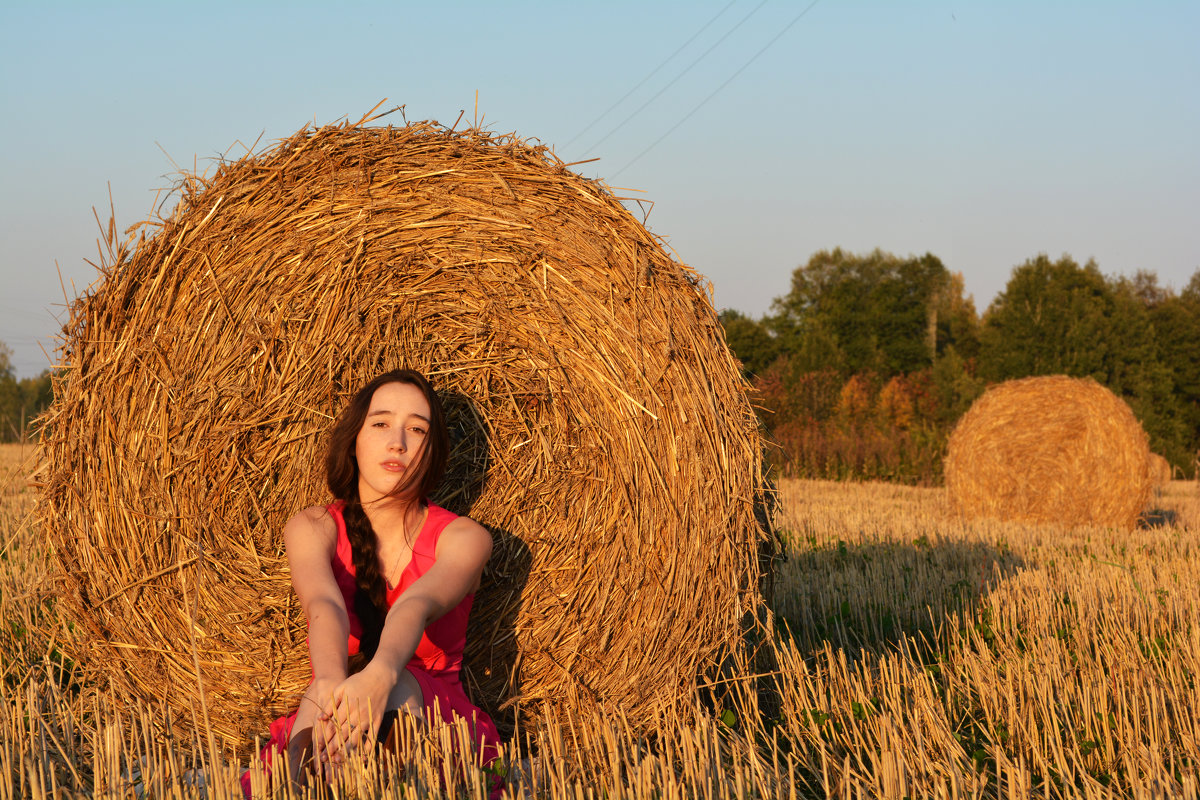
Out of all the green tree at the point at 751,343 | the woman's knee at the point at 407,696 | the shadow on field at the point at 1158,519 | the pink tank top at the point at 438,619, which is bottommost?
the shadow on field at the point at 1158,519

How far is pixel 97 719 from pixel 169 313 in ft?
5.02

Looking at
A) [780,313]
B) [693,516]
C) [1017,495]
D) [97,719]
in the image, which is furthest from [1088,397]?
[780,313]

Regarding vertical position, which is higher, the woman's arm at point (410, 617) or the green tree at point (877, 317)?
the green tree at point (877, 317)

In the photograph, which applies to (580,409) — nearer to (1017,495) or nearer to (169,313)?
(169,313)

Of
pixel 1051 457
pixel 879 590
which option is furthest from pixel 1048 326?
pixel 879 590

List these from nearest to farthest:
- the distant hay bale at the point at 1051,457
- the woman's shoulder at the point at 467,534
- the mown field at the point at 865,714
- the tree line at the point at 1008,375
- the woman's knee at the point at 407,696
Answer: the mown field at the point at 865,714, the woman's knee at the point at 407,696, the woman's shoulder at the point at 467,534, the distant hay bale at the point at 1051,457, the tree line at the point at 1008,375

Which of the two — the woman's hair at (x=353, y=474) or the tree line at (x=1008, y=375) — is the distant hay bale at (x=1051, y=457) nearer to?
the tree line at (x=1008, y=375)

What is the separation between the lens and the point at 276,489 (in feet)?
12.3

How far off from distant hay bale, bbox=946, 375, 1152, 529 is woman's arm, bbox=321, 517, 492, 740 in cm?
812

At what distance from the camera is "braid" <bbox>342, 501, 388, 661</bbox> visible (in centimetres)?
341

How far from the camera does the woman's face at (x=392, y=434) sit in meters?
3.39

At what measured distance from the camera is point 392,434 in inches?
133

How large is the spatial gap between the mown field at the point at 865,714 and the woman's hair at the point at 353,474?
2.47 ft

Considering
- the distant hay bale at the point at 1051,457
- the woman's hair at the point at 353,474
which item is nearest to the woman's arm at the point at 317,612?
the woman's hair at the point at 353,474
